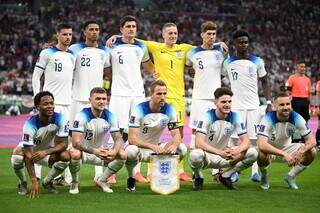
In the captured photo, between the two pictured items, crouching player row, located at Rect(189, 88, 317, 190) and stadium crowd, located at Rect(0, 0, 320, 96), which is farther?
stadium crowd, located at Rect(0, 0, 320, 96)

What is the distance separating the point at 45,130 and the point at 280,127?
10.0 ft

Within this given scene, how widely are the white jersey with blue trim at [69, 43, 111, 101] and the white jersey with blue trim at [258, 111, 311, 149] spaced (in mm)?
2434

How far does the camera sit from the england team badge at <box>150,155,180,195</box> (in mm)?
8477

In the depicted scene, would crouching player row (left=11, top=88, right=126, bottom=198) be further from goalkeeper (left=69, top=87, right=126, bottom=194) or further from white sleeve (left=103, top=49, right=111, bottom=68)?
white sleeve (left=103, top=49, right=111, bottom=68)

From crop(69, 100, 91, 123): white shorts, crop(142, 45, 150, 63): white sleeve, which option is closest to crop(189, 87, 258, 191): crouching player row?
crop(142, 45, 150, 63): white sleeve

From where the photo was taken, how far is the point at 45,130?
8.46 metres

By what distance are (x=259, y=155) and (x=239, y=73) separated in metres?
1.42

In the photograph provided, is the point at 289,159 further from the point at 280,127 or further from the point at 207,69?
the point at 207,69

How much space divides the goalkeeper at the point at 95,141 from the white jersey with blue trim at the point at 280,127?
1908 millimetres

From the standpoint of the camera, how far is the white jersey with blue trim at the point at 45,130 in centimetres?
836

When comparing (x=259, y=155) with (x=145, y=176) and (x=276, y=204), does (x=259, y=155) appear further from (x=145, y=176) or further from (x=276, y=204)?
(x=145, y=176)

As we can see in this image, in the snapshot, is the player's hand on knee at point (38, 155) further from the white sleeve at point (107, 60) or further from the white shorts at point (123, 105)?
the white sleeve at point (107, 60)

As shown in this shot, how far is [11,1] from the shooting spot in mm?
36625

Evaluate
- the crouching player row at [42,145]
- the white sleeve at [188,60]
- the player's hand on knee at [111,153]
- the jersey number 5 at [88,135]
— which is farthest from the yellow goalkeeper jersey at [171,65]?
the crouching player row at [42,145]
